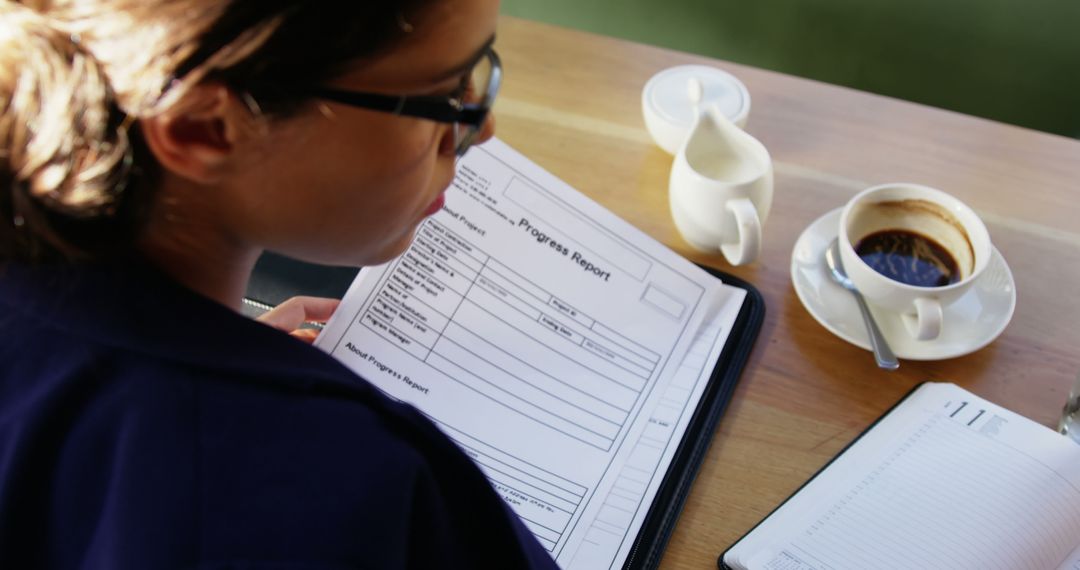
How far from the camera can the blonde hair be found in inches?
15.8

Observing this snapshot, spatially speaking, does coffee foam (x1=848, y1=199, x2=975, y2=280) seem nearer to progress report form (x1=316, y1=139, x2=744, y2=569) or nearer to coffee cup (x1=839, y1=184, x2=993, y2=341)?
coffee cup (x1=839, y1=184, x2=993, y2=341)

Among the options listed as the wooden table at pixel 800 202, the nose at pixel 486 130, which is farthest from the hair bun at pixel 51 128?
the wooden table at pixel 800 202

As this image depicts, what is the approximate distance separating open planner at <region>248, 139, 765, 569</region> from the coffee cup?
10 cm

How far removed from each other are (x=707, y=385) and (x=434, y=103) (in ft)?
1.17

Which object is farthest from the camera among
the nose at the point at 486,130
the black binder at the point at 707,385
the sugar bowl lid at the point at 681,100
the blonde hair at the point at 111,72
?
the sugar bowl lid at the point at 681,100

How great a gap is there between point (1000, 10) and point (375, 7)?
45.6 inches

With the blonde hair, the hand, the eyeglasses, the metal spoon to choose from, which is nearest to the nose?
the eyeglasses

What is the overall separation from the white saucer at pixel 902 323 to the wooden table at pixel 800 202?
1 cm

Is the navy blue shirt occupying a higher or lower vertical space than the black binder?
higher

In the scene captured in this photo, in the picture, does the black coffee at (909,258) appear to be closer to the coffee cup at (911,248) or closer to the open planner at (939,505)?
the coffee cup at (911,248)

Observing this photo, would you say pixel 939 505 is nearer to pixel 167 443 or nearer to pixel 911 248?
pixel 911 248

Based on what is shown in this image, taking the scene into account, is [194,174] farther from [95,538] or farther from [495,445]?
[495,445]

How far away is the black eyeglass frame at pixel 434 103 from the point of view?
46 cm

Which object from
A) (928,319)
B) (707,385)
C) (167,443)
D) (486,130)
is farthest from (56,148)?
(928,319)
